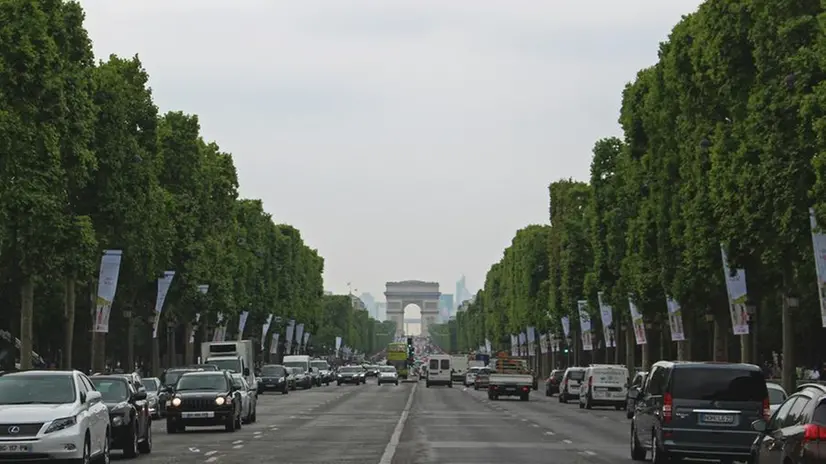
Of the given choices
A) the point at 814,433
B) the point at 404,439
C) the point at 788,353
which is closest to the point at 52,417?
the point at 814,433

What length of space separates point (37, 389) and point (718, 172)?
27.8 meters

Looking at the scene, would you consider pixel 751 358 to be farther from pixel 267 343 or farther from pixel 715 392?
pixel 267 343

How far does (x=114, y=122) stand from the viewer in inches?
2298

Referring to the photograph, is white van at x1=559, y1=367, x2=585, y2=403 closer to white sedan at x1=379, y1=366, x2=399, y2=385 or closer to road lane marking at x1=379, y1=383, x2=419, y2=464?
road lane marking at x1=379, y1=383, x2=419, y2=464

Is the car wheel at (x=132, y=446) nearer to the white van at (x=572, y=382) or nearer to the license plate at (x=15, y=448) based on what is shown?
the license plate at (x=15, y=448)

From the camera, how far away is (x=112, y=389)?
32.1 meters

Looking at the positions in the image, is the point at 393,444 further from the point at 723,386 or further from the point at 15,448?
the point at 15,448

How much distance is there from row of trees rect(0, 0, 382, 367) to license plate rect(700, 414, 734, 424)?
22.9 m

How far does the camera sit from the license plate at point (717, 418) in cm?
2647

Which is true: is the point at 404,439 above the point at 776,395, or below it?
below

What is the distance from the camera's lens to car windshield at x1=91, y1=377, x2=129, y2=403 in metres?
31.4

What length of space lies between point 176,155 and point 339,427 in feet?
118

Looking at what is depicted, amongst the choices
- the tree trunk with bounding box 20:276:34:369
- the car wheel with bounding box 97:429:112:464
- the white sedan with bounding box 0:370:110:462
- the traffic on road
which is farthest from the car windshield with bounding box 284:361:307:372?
the white sedan with bounding box 0:370:110:462

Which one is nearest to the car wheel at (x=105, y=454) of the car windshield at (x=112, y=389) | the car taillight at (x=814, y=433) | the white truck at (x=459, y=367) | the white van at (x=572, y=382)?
the car windshield at (x=112, y=389)
